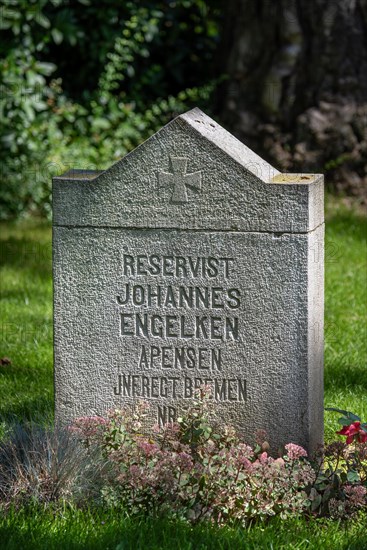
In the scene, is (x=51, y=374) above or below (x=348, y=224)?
below

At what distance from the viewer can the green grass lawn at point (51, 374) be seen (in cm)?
320

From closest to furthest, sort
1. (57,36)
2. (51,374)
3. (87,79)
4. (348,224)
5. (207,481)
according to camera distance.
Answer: (207,481), (51,374), (348,224), (57,36), (87,79)

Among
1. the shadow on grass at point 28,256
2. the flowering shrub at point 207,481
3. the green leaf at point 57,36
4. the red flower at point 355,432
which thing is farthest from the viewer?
the green leaf at point 57,36

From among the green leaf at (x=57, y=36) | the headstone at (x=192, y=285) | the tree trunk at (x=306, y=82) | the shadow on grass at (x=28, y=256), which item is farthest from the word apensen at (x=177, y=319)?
the green leaf at (x=57, y=36)

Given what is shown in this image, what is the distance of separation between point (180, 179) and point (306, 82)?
203 inches

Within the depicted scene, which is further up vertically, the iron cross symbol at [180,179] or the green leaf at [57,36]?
the green leaf at [57,36]

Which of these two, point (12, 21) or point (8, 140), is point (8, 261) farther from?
point (12, 21)

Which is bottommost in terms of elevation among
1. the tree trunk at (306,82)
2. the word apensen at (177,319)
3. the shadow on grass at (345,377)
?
the shadow on grass at (345,377)

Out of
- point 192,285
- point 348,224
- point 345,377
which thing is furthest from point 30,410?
point 348,224

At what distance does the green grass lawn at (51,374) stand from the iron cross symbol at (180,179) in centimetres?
118

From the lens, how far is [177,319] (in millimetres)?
3818

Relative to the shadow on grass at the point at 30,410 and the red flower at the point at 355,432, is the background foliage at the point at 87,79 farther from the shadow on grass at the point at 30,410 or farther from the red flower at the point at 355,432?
the red flower at the point at 355,432

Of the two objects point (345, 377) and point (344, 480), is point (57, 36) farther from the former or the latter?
point (344, 480)

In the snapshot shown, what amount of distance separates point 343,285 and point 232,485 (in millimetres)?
3442
